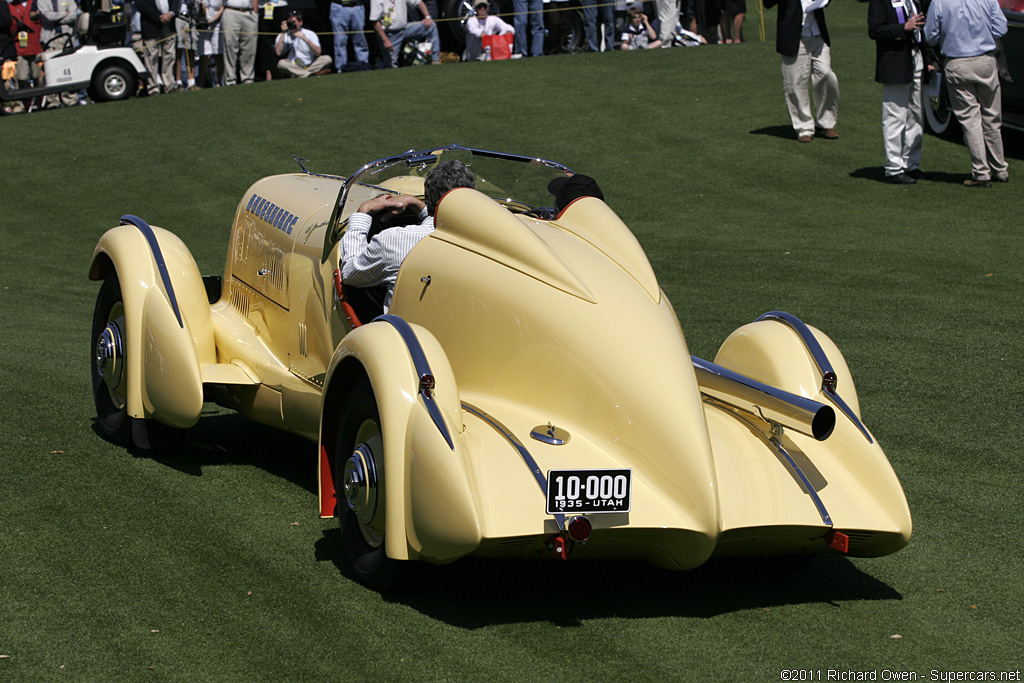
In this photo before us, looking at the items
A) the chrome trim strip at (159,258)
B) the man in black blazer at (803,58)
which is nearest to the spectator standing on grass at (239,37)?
the man in black blazer at (803,58)

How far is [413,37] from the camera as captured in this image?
2092 centimetres

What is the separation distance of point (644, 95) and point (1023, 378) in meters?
10.9

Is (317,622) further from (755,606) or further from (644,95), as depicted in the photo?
(644,95)

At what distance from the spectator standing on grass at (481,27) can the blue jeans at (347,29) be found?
192 cm

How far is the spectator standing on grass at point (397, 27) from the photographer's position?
797 inches

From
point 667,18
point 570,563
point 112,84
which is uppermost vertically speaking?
point 667,18

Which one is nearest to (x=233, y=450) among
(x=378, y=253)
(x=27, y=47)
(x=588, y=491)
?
(x=378, y=253)

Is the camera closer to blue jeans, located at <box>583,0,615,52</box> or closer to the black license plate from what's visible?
blue jeans, located at <box>583,0,615,52</box>

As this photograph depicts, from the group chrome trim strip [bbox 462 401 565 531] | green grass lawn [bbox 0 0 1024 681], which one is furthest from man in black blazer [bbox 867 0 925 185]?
chrome trim strip [bbox 462 401 565 531]

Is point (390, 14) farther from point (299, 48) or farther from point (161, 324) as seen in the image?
point (161, 324)

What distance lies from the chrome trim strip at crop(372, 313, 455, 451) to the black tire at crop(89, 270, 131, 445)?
7.18 ft

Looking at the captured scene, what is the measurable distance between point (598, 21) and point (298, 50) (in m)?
5.67

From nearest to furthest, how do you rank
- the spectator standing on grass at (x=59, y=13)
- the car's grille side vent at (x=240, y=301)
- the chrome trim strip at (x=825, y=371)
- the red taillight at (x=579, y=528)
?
1. the red taillight at (x=579, y=528)
2. the chrome trim strip at (x=825, y=371)
3. the car's grille side vent at (x=240, y=301)
4. the spectator standing on grass at (x=59, y=13)

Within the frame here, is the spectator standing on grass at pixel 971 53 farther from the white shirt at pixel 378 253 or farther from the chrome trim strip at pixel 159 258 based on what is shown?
the chrome trim strip at pixel 159 258
